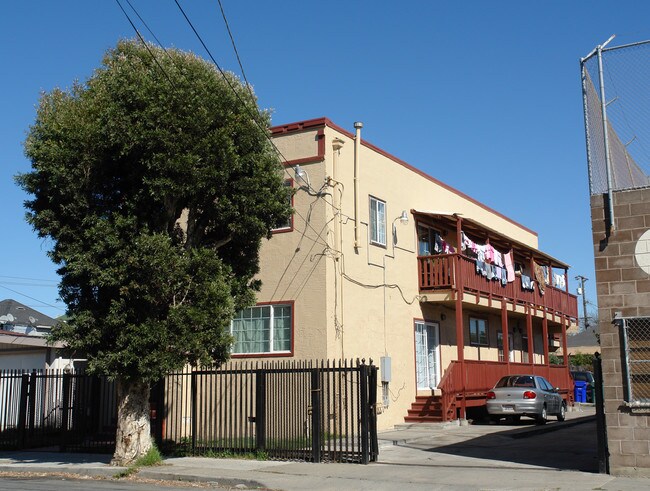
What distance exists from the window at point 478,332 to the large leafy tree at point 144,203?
1309 centimetres

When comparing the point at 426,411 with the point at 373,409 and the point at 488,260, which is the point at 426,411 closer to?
the point at 488,260

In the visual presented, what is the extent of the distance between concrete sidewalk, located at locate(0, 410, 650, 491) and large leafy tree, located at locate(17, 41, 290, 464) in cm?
154

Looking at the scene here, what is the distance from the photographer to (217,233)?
14945 mm

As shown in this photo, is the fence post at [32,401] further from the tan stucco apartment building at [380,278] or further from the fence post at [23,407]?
the tan stucco apartment building at [380,278]

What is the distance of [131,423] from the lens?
46.2ft

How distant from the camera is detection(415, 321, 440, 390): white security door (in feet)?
73.3

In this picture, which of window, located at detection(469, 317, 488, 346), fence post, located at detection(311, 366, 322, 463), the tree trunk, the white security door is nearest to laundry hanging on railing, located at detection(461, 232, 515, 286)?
window, located at detection(469, 317, 488, 346)

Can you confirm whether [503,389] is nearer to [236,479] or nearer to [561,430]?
[561,430]

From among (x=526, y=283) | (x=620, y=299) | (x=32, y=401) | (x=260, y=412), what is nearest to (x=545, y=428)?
(x=526, y=283)

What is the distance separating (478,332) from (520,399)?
17.4ft

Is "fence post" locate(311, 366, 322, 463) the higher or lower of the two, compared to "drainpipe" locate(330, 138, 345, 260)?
lower

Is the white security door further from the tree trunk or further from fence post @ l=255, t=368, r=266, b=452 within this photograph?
the tree trunk

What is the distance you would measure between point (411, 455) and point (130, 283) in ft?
21.5

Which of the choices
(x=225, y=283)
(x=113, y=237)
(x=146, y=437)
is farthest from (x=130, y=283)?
(x=146, y=437)
